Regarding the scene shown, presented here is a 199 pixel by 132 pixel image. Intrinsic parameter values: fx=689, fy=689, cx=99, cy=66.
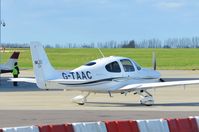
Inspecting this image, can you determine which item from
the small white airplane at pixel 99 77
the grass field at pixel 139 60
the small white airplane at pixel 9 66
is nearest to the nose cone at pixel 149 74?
the small white airplane at pixel 99 77

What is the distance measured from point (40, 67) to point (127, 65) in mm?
3698

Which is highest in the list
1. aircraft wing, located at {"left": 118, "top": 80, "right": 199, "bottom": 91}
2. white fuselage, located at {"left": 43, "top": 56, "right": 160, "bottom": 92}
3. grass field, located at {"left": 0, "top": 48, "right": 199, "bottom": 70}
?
white fuselage, located at {"left": 43, "top": 56, "right": 160, "bottom": 92}

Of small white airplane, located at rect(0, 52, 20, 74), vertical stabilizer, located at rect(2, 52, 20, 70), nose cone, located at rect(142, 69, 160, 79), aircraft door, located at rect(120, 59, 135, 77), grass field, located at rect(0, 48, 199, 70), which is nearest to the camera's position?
aircraft door, located at rect(120, 59, 135, 77)

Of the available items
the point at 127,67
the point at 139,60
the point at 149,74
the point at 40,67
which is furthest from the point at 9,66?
the point at 139,60

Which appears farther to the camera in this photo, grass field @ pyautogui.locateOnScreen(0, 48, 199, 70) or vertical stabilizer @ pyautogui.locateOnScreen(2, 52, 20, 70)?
grass field @ pyautogui.locateOnScreen(0, 48, 199, 70)

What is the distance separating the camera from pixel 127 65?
2767 centimetres

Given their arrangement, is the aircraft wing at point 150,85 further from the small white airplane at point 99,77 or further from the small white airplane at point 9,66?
the small white airplane at point 9,66

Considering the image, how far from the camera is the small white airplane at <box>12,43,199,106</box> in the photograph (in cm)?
2597

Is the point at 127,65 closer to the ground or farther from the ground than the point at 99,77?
farther from the ground

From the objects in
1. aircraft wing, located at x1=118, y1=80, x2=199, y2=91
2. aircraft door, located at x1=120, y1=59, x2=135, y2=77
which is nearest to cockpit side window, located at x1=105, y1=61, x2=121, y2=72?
aircraft door, located at x1=120, y1=59, x2=135, y2=77

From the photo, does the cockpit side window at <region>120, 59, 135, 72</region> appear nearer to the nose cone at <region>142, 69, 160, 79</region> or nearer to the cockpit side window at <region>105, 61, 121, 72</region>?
the cockpit side window at <region>105, 61, 121, 72</region>

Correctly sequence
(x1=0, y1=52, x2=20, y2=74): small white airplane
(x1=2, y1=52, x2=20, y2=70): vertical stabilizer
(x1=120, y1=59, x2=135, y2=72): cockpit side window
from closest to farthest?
(x1=120, y1=59, x2=135, y2=72): cockpit side window → (x1=0, y1=52, x2=20, y2=74): small white airplane → (x1=2, y1=52, x2=20, y2=70): vertical stabilizer

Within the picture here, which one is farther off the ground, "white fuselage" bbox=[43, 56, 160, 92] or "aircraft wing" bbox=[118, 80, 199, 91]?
"white fuselage" bbox=[43, 56, 160, 92]

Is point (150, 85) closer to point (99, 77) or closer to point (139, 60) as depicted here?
point (99, 77)
